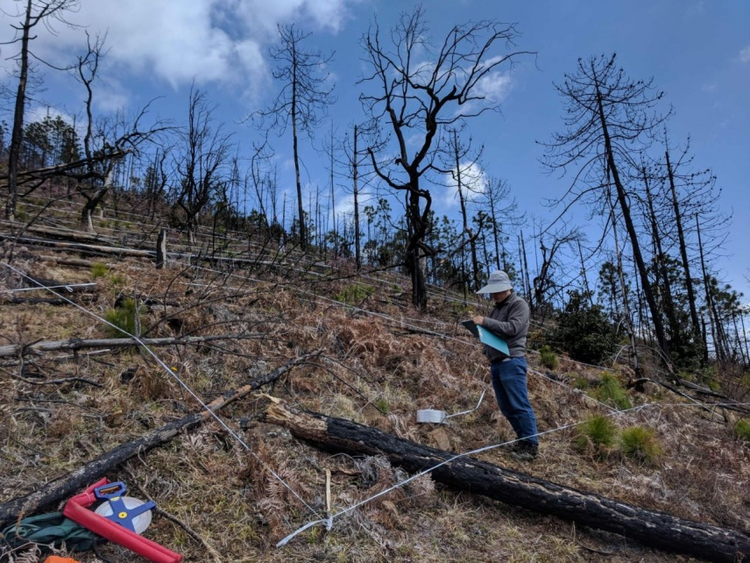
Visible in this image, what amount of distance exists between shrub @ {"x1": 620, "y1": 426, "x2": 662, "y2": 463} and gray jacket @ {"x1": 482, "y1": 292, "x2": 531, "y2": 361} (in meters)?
1.50

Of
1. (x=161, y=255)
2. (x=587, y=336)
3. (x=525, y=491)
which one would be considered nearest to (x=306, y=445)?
(x=525, y=491)

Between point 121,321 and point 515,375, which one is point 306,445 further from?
point 121,321

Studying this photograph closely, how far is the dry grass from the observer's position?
269 centimetres

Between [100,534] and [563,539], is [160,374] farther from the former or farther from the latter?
[563,539]

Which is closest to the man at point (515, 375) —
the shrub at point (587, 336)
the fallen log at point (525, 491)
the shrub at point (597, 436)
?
the shrub at point (597, 436)

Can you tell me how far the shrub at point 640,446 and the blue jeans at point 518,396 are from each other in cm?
107

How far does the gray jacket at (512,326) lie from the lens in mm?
4246

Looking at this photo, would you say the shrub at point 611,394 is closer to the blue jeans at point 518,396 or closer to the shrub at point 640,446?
the shrub at point 640,446

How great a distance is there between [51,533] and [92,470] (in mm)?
481

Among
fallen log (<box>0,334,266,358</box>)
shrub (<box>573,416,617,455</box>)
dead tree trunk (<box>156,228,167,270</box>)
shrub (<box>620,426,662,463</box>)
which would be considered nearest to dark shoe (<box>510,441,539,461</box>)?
shrub (<box>573,416,617,455</box>)

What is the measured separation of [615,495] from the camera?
3.77 meters

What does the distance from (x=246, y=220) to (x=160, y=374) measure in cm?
2028

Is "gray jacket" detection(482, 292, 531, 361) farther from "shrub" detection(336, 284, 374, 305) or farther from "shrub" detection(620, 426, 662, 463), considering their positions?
"shrub" detection(336, 284, 374, 305)

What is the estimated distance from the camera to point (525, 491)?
3287 mm
